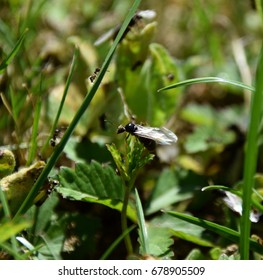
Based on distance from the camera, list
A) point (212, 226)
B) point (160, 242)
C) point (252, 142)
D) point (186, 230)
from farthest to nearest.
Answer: point (186, 230) < point (160, 242) < point (212, 226) < point (252, 142)

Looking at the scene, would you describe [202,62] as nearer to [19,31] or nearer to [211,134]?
[211,134]

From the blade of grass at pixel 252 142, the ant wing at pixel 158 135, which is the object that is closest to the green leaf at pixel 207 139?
the ant wing at pixel 158 135

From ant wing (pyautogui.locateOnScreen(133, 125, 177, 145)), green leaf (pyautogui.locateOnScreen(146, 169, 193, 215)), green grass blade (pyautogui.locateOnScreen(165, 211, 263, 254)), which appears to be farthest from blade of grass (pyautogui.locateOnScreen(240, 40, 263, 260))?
green leaf (pyautogui.locateOnScreen(146, 169, 193, 215))

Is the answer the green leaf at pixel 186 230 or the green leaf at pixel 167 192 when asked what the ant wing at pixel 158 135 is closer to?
the green leaf at pixel 186 230

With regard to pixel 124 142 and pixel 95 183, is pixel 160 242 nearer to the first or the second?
pixel 95 183

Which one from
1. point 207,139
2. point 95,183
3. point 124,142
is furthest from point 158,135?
point 207,139

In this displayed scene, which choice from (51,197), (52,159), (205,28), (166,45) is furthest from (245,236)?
(166,45)
